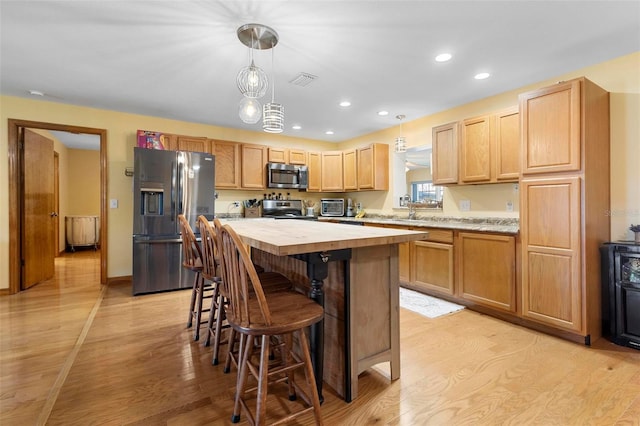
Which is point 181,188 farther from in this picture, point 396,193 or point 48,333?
point 396,193

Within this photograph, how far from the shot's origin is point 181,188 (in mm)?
4051

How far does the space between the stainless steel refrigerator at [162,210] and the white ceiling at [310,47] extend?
77cm

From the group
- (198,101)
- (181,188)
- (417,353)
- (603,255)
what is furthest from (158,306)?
(603,255)

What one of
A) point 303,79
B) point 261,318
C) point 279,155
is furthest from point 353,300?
point 279,155

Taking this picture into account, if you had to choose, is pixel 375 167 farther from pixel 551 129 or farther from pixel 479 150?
pixel 551 129

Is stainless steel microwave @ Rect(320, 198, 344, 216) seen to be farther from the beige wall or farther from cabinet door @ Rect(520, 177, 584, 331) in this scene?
cabinet door @ Rect(520, 177, 584, 331)

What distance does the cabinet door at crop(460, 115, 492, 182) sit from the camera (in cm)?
341

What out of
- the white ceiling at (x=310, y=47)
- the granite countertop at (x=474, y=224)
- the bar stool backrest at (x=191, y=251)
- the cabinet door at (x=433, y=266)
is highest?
the white ceiling at (x=310, y=47)

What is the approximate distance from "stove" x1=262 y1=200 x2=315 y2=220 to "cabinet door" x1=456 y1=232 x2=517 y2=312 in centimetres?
294

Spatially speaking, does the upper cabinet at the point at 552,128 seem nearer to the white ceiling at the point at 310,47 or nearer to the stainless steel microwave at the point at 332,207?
the white ceiling at the point at 310,47

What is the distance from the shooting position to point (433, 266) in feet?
11.9

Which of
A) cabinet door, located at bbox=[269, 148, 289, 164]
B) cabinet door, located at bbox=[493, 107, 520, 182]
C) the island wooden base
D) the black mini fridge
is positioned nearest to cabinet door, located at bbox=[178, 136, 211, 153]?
cabinet door, located at bbox=[269, 148, 289, 164]

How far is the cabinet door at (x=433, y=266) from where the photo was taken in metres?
3.45

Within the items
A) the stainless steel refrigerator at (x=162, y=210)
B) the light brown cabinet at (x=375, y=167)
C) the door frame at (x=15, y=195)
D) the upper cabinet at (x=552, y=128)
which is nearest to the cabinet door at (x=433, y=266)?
the upper cabinet at (x=552, y=128)
